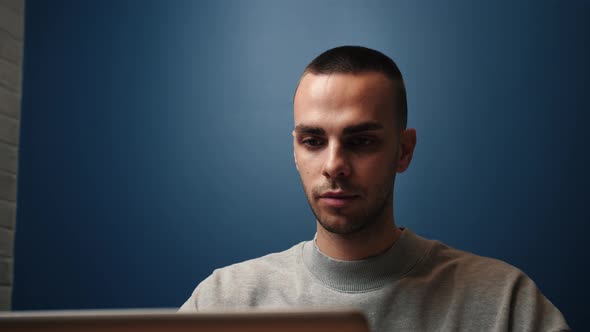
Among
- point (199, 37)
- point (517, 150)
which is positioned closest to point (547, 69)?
point (517, 150)

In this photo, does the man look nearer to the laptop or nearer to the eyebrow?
the eyebrow

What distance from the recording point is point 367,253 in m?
1.35

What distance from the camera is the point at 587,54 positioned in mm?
1702

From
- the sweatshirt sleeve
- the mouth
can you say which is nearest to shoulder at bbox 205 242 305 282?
the mouth

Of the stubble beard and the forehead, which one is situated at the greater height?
the forehead

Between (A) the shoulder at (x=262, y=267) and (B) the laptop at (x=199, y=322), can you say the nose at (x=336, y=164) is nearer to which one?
(A) the shoulder at (x=262, y=267)

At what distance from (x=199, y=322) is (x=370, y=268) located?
3.11 ft

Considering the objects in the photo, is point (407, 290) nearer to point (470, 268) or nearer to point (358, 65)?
point (470, 268)

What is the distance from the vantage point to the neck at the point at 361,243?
135 cm

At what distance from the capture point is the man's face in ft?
4.21

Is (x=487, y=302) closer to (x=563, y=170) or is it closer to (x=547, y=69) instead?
(x=563, y=170)

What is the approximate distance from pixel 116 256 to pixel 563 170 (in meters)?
1.36

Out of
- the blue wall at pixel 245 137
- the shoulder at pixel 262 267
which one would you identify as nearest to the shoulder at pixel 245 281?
the shoulder at pixel 262 267

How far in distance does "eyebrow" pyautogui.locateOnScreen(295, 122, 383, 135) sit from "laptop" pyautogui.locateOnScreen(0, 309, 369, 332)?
900mm
